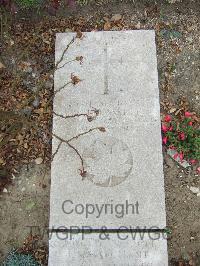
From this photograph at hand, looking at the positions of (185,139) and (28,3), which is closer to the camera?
(185,139)

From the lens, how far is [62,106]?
3.98 meters

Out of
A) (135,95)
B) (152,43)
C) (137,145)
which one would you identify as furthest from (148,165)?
(152,43)

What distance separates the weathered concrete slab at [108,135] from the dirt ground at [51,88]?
0.21 metres

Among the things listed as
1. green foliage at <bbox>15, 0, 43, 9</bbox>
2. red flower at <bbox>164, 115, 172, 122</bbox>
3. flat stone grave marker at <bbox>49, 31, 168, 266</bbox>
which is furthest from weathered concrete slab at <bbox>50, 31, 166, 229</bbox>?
green foliage at <bbox>15, 0, 43, 9</bbox>

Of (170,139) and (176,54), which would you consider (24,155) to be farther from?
(176,54)

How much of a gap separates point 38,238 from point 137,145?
114 centimetres

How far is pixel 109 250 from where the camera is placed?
3.62 metres

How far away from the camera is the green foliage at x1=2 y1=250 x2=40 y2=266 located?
12.2 feet

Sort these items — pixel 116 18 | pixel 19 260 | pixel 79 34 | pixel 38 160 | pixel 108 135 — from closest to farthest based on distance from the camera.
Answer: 1. pixel 19 260
2. pixel 108 135
3. pixel 38 160
4. pixel 79 34
5. pixel 116 18

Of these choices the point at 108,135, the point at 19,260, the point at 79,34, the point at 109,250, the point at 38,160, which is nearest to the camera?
the point at 109,250

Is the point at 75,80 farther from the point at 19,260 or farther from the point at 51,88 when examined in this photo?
the point at 19,260

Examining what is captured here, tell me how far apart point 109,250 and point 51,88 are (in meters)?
1.55

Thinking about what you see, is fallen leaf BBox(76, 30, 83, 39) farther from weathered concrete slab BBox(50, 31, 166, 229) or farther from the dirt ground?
the dirt ground

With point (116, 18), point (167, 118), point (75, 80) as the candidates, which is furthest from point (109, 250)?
point (116, 18)
